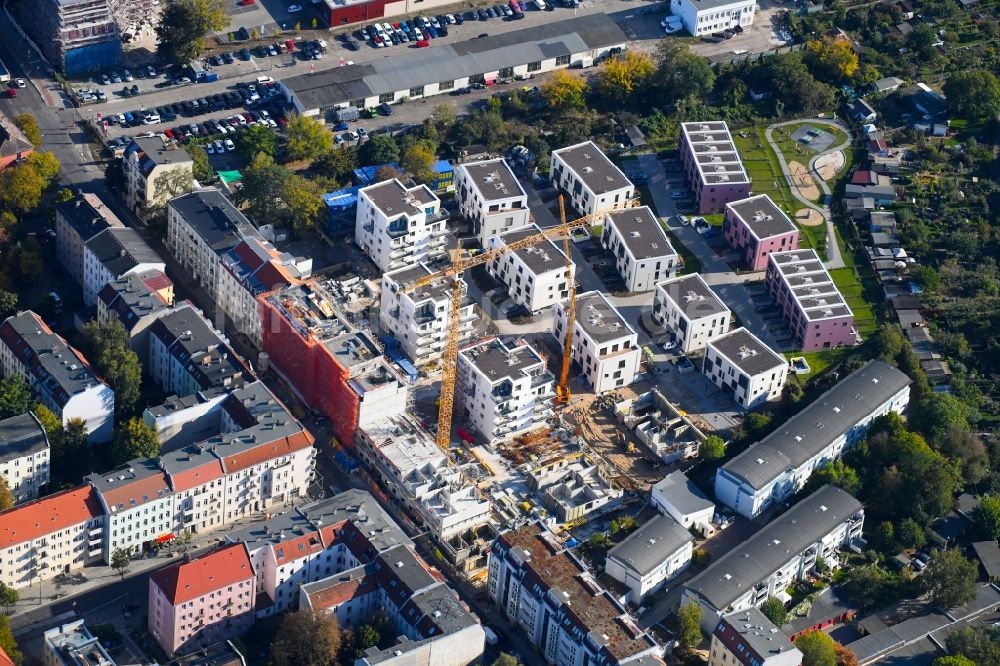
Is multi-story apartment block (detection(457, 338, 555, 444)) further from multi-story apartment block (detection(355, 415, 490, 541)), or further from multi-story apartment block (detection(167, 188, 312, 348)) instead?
multi-story apartment block (detection(167, 188, 312, 348))

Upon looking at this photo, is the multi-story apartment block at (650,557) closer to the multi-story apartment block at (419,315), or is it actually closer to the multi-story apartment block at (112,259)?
the multi-story apartment block at (419,315)

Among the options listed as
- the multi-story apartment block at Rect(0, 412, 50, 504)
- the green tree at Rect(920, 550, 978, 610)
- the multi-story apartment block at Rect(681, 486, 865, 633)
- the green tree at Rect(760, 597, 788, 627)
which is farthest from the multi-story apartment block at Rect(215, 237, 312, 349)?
the green tree at Rect(920, 550, 978, 610)

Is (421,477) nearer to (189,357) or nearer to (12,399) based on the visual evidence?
(189,357)

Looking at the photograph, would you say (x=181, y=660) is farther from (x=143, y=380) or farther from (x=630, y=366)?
(x=630, y=366)

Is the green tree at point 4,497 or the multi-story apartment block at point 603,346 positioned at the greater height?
the green tree at point 4,497

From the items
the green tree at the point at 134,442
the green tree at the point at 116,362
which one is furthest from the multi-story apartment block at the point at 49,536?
the green tree at the point at 116,362

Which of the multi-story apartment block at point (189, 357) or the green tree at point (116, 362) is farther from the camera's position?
the multi-story apartment block at point (189, 357)
